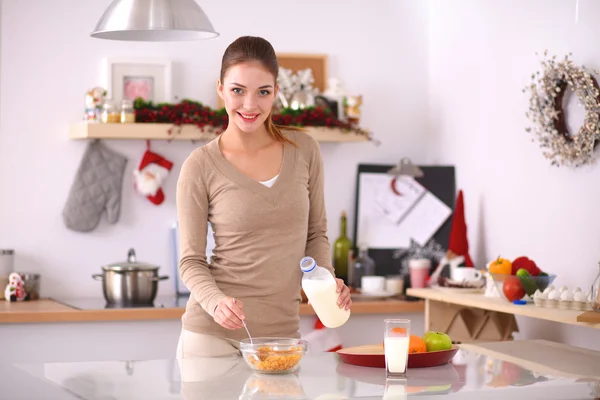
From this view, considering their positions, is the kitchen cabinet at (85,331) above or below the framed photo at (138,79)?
below

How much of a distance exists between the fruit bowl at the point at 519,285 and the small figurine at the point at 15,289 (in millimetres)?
2080

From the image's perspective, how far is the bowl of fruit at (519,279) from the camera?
119 inches

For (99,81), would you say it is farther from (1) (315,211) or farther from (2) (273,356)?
(2) (273,356)

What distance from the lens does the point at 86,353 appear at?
3.63 m

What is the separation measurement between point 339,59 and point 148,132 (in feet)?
3.56

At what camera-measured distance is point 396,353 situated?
1.80 meters

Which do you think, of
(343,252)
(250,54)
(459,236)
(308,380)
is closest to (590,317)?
(308,380)

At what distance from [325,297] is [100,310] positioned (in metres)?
1.92

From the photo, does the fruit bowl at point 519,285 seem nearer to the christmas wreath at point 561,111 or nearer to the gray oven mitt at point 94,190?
the christmas wreath at point 561,111

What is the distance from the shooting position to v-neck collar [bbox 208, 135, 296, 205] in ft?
7.28

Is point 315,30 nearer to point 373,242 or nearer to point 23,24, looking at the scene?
point 373,242

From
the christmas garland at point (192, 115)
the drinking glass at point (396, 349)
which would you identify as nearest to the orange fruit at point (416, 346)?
the drinking glass at point (396, 349)

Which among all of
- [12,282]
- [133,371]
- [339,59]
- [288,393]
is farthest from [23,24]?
[288,393]

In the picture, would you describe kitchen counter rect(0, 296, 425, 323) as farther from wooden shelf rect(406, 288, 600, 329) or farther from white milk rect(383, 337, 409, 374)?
white milk rect(383, 337, 409, 374)
